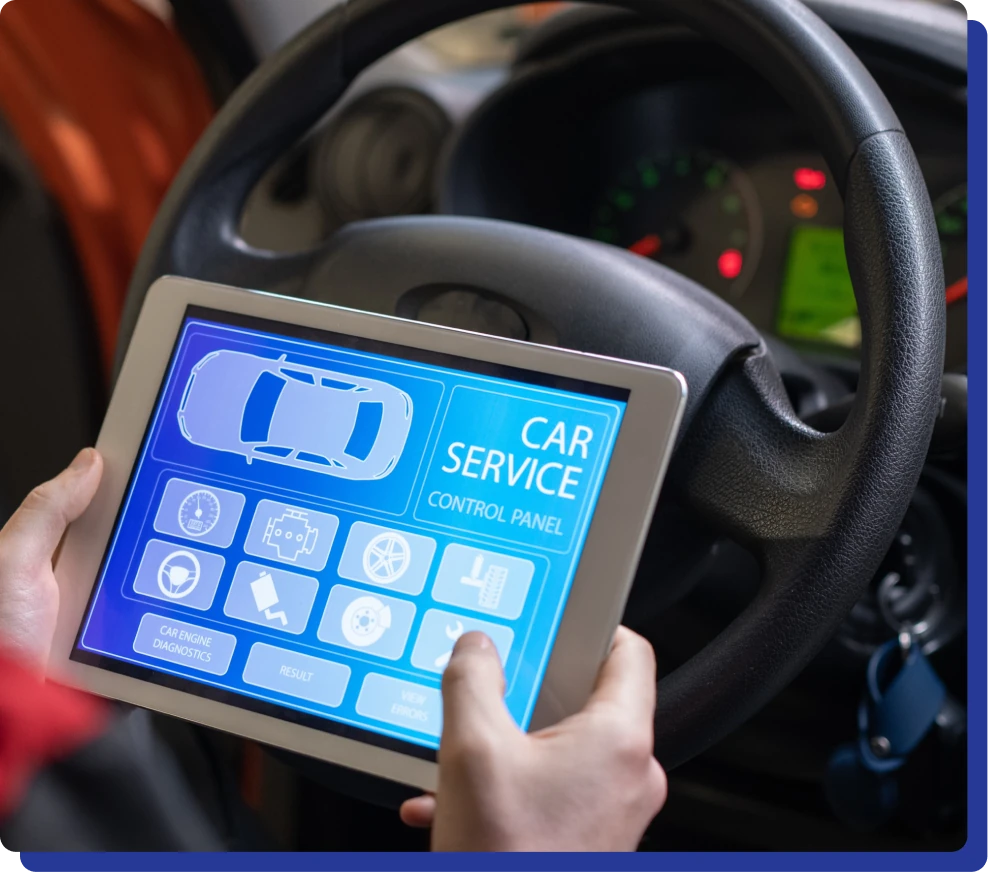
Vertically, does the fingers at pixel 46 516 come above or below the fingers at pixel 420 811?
above

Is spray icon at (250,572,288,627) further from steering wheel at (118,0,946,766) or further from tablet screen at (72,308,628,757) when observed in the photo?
steering wheel at (118,0,946,766)

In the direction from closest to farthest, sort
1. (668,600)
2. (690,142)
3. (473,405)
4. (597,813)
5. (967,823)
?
(597,813) < (473,405) < (668,600) < (967,823) < (690,142)

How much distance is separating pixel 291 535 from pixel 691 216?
0.62m

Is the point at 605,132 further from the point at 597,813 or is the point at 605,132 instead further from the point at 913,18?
the point at 597,813

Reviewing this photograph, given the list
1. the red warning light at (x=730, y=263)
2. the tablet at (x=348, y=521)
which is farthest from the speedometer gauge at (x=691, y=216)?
the tablet at (x=348, y=521)

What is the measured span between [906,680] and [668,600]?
177mm

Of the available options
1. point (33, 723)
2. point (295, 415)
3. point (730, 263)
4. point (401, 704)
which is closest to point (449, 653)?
point (401, 704)

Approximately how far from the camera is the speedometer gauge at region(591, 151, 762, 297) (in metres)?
1.00

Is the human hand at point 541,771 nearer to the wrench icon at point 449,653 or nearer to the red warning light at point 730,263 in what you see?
the wrench icon at point 449,653

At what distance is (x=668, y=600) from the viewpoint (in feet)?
2.23

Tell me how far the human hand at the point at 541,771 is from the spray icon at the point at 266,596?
12cm

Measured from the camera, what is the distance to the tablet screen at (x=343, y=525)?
1.68 feet

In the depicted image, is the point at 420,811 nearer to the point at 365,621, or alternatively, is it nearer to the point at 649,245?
the point at 365,621

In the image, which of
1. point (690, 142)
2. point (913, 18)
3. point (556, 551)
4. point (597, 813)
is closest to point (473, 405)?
point (556, 551)
